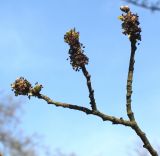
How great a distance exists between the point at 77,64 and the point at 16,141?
119ft

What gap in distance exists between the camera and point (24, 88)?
2053mm

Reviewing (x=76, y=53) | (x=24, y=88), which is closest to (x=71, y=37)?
(x=76, y=53)

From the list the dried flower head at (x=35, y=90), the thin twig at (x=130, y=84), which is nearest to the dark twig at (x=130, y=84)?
the thin twig at (x=130, y=84)

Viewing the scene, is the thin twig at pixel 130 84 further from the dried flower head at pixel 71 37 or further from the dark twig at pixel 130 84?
the dried flower head at pixel 71 37

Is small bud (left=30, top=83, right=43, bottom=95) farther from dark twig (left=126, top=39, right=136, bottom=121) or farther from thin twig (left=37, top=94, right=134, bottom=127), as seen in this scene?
dark twig (left=126, top=39, right=136, bottom=121)

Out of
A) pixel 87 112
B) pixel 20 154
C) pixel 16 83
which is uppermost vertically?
pixel 20 154

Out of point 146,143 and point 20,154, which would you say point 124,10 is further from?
point 20,154

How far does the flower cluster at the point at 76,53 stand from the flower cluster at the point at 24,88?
234mm

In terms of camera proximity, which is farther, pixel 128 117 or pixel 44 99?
pixel 44 99

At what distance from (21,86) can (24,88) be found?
0.06ft

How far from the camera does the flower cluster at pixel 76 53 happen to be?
6.50 ft

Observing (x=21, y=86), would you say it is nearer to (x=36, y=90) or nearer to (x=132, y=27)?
(x=36, y=90)

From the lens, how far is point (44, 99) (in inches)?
81.4

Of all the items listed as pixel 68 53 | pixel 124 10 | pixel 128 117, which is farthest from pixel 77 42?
pixel 128 117
